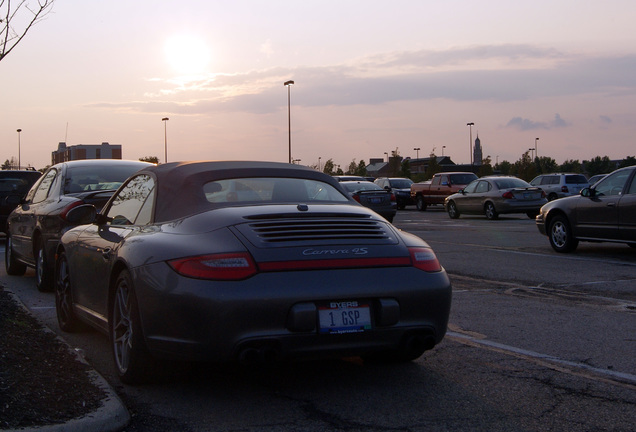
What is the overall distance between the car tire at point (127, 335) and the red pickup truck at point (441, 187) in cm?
3151

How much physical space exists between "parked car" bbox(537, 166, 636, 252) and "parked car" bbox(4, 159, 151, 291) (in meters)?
→ 7.77

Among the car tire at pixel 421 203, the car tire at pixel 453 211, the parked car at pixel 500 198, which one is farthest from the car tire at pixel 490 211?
the car tire at pixel 421 203

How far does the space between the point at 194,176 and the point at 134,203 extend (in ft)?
2.49

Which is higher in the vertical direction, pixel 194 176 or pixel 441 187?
pixel 194 176

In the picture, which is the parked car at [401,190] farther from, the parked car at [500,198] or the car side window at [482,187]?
the car side window at [482,187]

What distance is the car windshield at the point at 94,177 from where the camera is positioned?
1020cm

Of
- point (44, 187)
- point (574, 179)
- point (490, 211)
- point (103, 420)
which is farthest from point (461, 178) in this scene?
point (103, 420)

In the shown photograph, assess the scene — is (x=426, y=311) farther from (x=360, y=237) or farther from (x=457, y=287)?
(x=457, y=287)

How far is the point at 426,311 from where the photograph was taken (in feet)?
15.9

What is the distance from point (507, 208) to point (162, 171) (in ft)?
76.3

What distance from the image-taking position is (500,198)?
27906 millimetres

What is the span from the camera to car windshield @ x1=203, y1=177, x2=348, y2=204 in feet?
17.7

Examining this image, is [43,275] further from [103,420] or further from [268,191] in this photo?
[103,420]

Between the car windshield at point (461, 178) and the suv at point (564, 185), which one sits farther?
the car windshield at point (461, 178)
